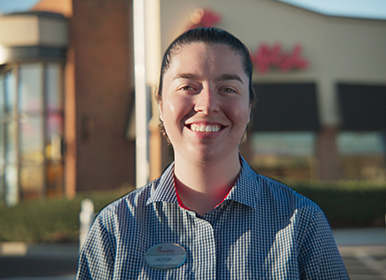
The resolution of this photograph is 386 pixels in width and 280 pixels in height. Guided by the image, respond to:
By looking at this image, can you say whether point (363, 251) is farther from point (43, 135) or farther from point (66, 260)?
point (43, 135)

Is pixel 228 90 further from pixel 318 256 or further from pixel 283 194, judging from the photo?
pixel 318 256

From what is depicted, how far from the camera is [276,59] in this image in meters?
13.5

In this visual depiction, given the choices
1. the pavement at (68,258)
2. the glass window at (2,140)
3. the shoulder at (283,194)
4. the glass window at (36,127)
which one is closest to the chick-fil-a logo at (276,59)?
the pavement at (68,258)

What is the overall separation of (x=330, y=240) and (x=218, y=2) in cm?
1270

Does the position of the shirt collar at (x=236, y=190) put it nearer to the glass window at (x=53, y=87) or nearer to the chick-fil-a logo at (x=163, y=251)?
the chick-fil-a logo at (x=163, y=251)

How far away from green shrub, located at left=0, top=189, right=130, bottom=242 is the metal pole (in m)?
3.72

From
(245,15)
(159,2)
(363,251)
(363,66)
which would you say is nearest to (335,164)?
(363,66)

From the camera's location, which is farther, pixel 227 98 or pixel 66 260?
pixel 66 260

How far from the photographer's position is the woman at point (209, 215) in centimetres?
155

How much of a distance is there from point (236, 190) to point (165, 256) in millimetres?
374

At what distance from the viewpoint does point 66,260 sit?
30.9 feet

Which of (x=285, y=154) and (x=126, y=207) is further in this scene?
(x=285, y=154)

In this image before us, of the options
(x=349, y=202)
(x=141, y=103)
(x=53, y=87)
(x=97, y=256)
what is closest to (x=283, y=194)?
(x=97, y=256)

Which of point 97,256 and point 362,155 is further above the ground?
point 97,256
